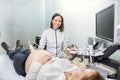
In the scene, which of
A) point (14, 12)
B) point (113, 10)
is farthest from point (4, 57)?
point (14, 12)

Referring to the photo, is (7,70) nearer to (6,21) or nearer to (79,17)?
(79,17)

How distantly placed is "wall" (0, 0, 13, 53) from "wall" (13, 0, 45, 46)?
0.08m

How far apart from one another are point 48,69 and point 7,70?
0.67m

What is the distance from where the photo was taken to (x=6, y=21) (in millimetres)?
3916

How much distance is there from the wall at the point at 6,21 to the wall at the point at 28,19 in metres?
0.08

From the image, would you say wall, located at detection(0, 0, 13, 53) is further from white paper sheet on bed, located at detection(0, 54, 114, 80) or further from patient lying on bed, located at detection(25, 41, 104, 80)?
patient lying on bed, located at detection(25, 41, 104, 80)

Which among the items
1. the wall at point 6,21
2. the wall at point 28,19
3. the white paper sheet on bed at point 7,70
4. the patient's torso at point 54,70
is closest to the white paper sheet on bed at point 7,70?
the white paper sheet on bed at point 7,70

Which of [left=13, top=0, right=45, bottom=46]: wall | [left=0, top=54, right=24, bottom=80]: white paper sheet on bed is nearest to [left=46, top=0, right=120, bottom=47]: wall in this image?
[left=13, top=0, right=45, bottom=46]: wall

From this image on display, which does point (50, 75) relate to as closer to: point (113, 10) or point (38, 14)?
point (113, 10)

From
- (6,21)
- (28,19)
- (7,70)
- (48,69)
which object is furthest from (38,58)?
(28,19)

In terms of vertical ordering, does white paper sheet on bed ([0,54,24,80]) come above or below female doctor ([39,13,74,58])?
below

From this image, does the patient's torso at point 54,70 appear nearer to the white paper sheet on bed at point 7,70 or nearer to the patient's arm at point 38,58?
the patient's arm at point 38,58

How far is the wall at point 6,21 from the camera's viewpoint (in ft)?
12.7

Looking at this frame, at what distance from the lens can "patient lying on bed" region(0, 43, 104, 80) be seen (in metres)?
1.38
